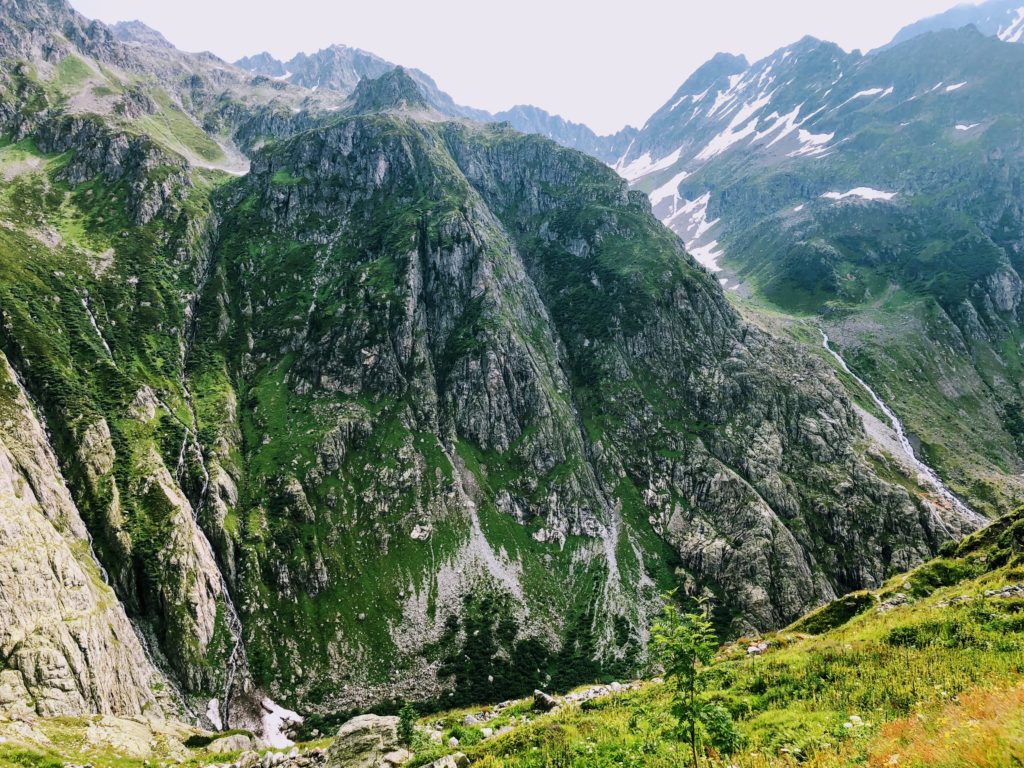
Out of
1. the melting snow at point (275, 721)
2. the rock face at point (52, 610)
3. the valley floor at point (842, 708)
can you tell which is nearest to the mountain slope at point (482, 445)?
the melting snow at point (275, 721)

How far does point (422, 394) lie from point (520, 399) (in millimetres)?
27852

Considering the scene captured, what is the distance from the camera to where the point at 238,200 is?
182m

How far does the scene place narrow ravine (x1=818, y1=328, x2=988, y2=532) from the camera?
120025 millimetres

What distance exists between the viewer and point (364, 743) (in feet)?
82.8

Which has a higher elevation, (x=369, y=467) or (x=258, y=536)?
(x=369, y=467)

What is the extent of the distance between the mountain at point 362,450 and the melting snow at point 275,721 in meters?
0.55

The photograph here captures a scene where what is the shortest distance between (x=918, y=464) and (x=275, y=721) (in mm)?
172983

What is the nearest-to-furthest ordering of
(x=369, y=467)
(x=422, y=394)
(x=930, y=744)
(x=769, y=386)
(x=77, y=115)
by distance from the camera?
(x=930, y=744)
(x=369, y=467)
(x=422, y=394)
(x=769, y=386)
(x=77, y=115)

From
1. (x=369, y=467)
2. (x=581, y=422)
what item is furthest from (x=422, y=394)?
(x=581, y=422)

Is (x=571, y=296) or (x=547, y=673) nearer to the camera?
(x=547, y=673)

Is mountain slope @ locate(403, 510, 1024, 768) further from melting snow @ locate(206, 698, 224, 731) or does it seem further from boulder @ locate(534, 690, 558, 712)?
melting snow @ locate(206, 698, 224, 731)

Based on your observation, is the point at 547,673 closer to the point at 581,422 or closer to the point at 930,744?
the point at 581,422

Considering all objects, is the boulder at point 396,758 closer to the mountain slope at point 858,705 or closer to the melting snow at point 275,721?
the mountain slope at point 858,705

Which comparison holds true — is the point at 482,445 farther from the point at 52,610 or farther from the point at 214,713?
the point at 52,610
